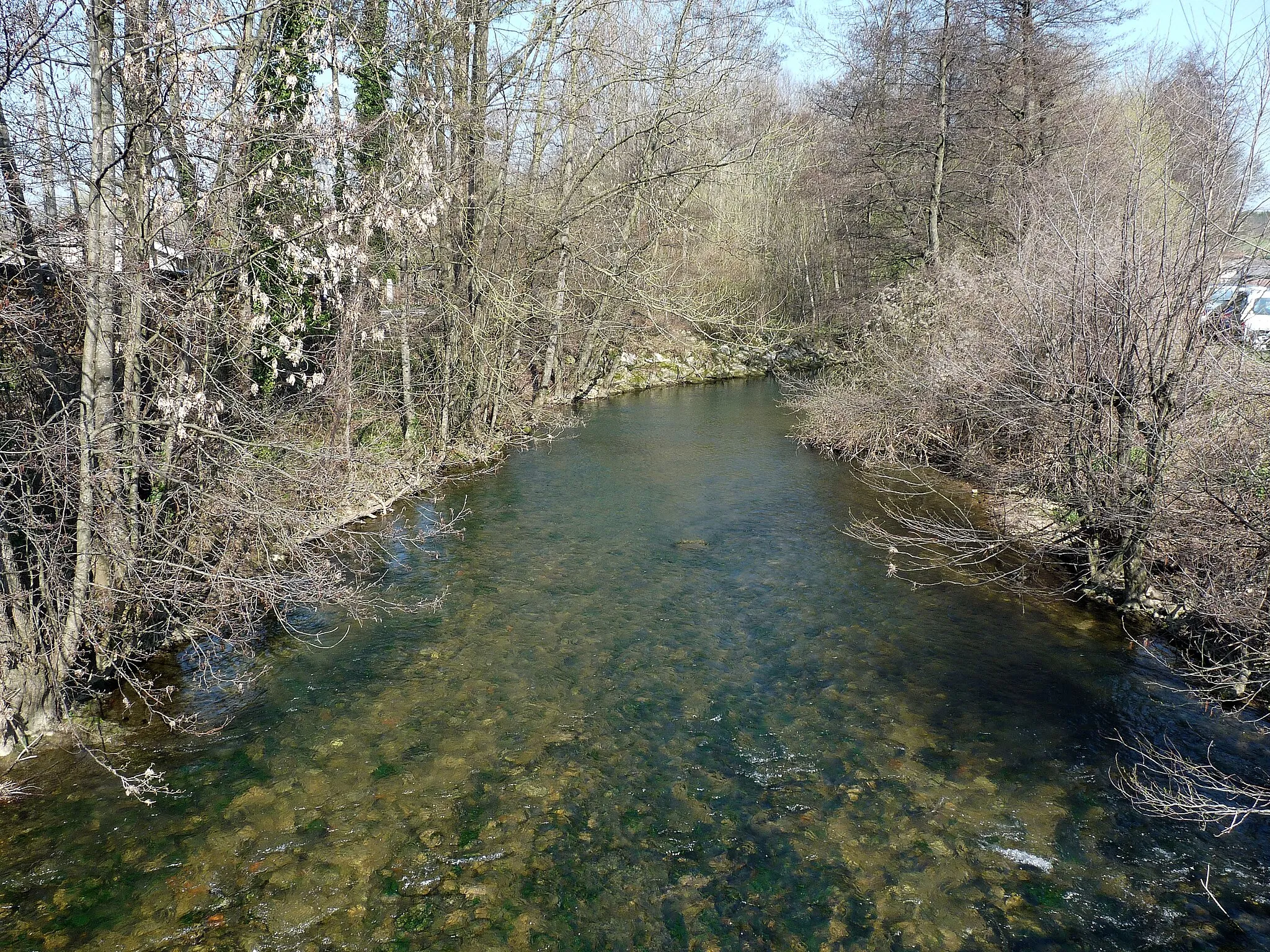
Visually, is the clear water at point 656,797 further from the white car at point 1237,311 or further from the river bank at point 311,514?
the white car at point 1237,311

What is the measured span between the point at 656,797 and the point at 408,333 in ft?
36.0

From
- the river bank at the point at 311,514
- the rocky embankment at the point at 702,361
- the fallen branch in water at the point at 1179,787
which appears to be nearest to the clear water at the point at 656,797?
the fallen branch in water at the point at 1179,787

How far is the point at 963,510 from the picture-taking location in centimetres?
1313

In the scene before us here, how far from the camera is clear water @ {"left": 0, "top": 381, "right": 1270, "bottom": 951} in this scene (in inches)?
192

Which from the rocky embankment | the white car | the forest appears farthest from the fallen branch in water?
the rocky embankment

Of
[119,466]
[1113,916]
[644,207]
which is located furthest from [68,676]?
[644,207]

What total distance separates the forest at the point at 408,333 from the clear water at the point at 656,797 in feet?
1.95

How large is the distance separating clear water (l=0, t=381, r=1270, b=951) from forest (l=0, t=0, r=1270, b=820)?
1.95 feet

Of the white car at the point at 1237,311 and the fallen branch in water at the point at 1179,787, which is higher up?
the white car at the point at 1237,311

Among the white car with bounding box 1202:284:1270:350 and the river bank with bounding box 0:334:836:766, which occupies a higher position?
the white car with bounding box 1202:284:1270:350

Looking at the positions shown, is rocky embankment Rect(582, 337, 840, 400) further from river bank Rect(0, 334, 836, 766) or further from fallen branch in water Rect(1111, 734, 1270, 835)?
fallen branch in water Rect(1111, 734, 1270, 835)

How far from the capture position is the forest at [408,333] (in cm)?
596

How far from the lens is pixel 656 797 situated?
239 inches

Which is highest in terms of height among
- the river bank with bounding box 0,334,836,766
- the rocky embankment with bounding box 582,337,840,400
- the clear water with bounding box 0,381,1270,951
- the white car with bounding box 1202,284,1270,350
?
the white car with bounding box 1202,284,1270,350
